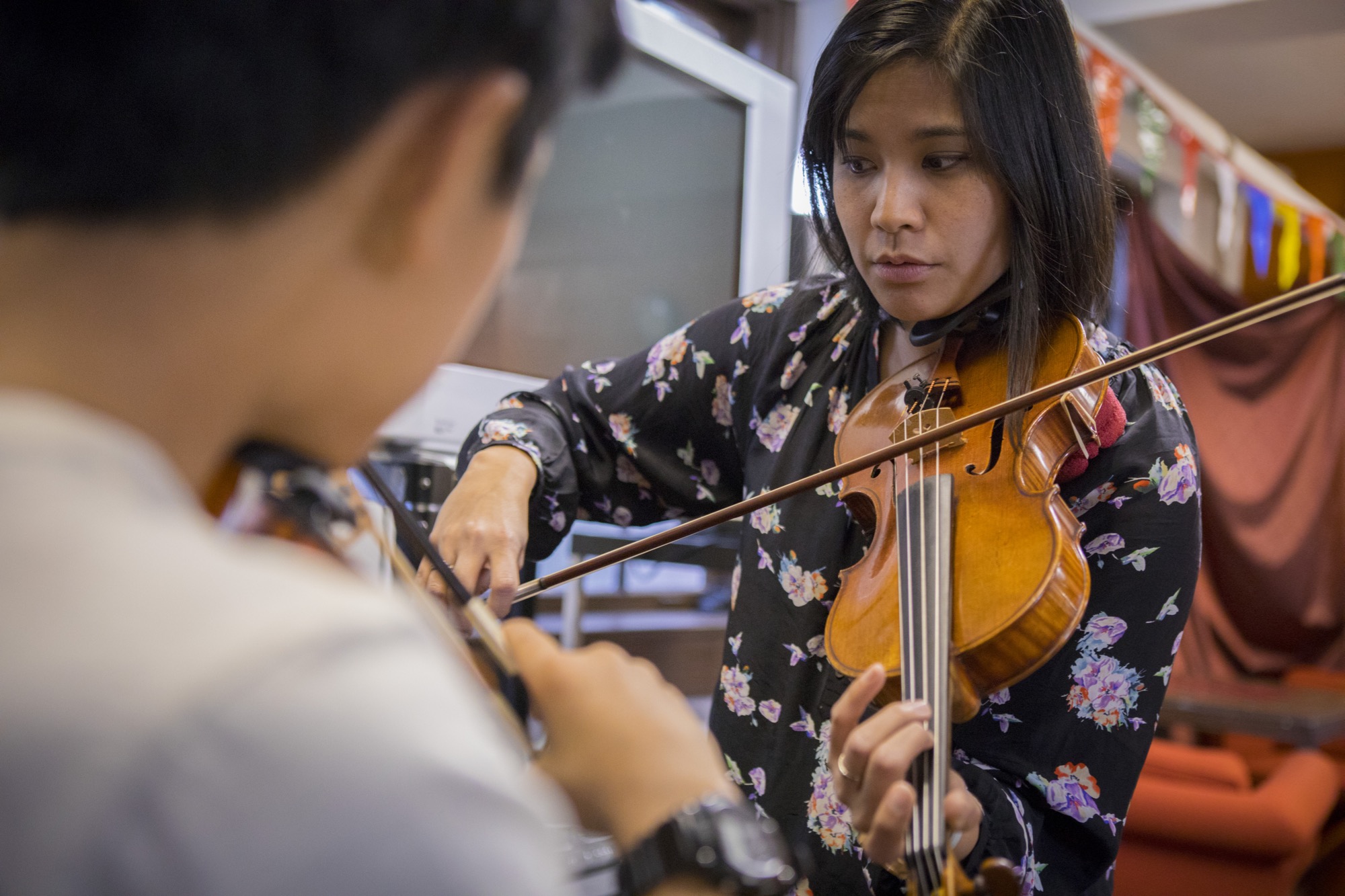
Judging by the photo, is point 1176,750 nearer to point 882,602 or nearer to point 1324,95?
point 882,602

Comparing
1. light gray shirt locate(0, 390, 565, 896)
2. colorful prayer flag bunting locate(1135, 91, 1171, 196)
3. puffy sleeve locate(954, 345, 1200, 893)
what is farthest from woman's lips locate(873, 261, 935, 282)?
colorful prayer flag bunting locate(1135, 91, 1171, 196)

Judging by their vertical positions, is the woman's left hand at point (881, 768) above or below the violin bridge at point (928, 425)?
below

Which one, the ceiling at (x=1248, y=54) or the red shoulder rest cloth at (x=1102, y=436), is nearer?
the red shoulder rest cloth at (x=1102, y=436)

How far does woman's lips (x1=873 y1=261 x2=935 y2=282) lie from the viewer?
3.23 ft

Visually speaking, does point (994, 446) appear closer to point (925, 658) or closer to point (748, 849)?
point (925, 658)

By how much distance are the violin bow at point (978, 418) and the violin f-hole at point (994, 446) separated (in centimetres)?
1

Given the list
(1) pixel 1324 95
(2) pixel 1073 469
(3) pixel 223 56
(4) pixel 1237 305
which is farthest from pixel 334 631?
(1) pixel 1324 95

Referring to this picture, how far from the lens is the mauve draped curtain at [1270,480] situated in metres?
4.24

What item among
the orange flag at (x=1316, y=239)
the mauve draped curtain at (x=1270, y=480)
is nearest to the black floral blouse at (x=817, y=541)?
the mauve draped curtain at (x=1270, y=480)

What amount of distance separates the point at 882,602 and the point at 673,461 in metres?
0.37

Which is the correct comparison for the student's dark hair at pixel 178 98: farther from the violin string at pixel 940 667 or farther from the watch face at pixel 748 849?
the violin string at pixel 940 667

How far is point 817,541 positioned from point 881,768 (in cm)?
33

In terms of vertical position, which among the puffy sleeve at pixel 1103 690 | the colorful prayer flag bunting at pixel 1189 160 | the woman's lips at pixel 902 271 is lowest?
the puffy sleeve at pixel 1103 690

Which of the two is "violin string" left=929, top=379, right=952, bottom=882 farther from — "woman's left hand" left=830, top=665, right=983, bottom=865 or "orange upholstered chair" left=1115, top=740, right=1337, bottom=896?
"orange upholstered chair" left=1115, top=740, right=1337, bottom=896
